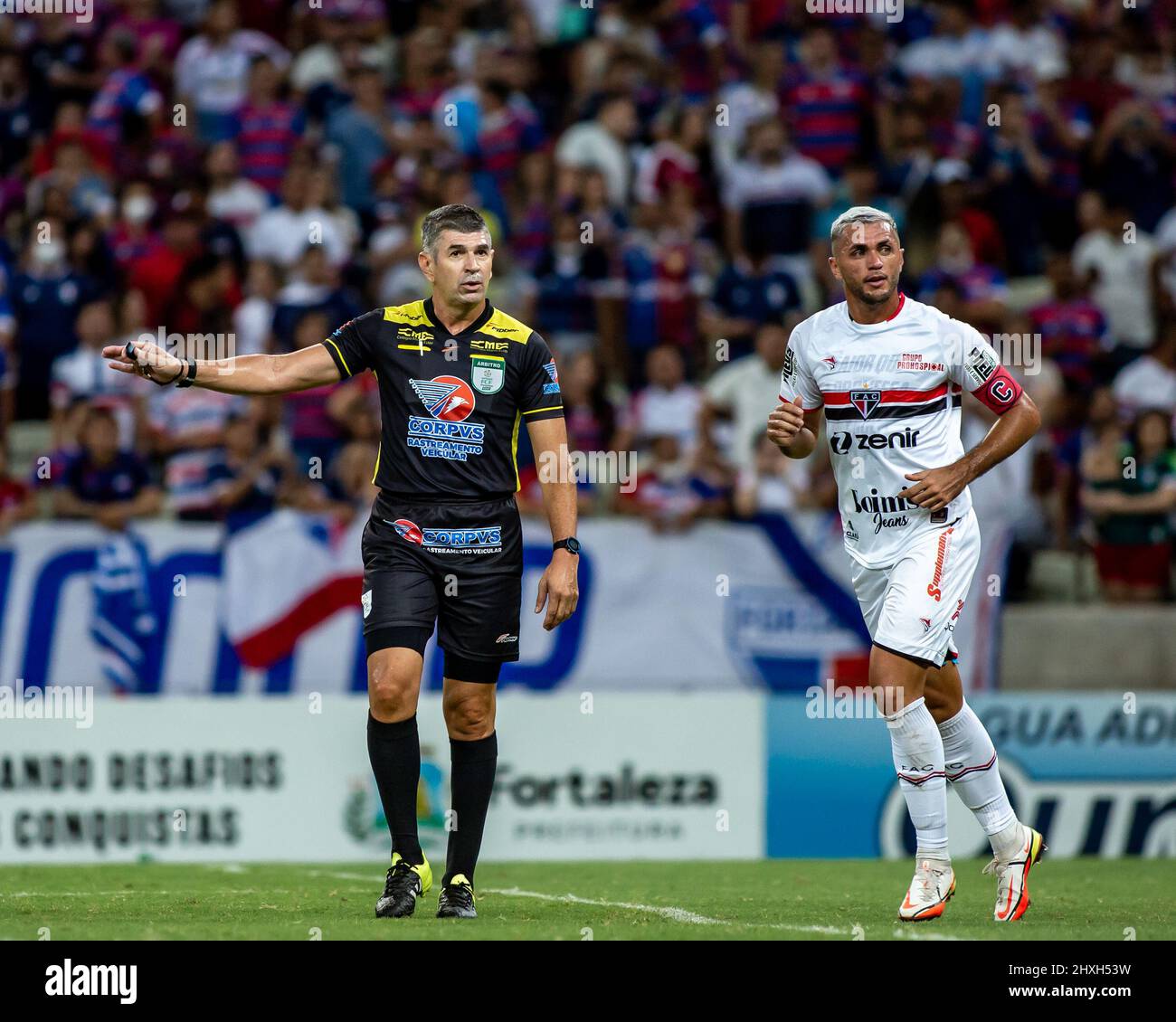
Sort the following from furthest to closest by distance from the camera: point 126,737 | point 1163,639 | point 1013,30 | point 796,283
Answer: point 1013,30
point 796,283
point 1163,639
point 126,737

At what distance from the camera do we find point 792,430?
7.91 metres

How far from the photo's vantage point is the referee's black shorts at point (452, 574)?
25.3 feet

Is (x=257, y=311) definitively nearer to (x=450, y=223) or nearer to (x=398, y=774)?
(x=450, y=223)

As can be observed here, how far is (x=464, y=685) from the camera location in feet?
25.5

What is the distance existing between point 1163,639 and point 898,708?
7.09 metres

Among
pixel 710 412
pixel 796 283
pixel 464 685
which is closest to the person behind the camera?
pixel 464 685

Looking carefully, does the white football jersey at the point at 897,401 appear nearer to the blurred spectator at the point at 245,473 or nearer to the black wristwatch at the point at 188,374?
the black wristwatch at the point at 188,374

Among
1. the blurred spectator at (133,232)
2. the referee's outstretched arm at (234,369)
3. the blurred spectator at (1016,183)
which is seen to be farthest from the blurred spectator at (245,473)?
the blurred spectator at (1016,183)

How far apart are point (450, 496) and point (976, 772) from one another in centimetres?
A: 259

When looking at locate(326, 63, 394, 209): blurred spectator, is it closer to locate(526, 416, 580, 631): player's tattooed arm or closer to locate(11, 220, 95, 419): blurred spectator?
locate(11, 220, 95, 419): blurred spectator

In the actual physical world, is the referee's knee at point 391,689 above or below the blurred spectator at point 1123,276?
below

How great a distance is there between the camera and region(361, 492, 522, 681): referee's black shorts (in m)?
7.71

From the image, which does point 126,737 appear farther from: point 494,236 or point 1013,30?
point 1013,30

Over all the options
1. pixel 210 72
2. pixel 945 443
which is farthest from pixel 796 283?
pixel 945 443
